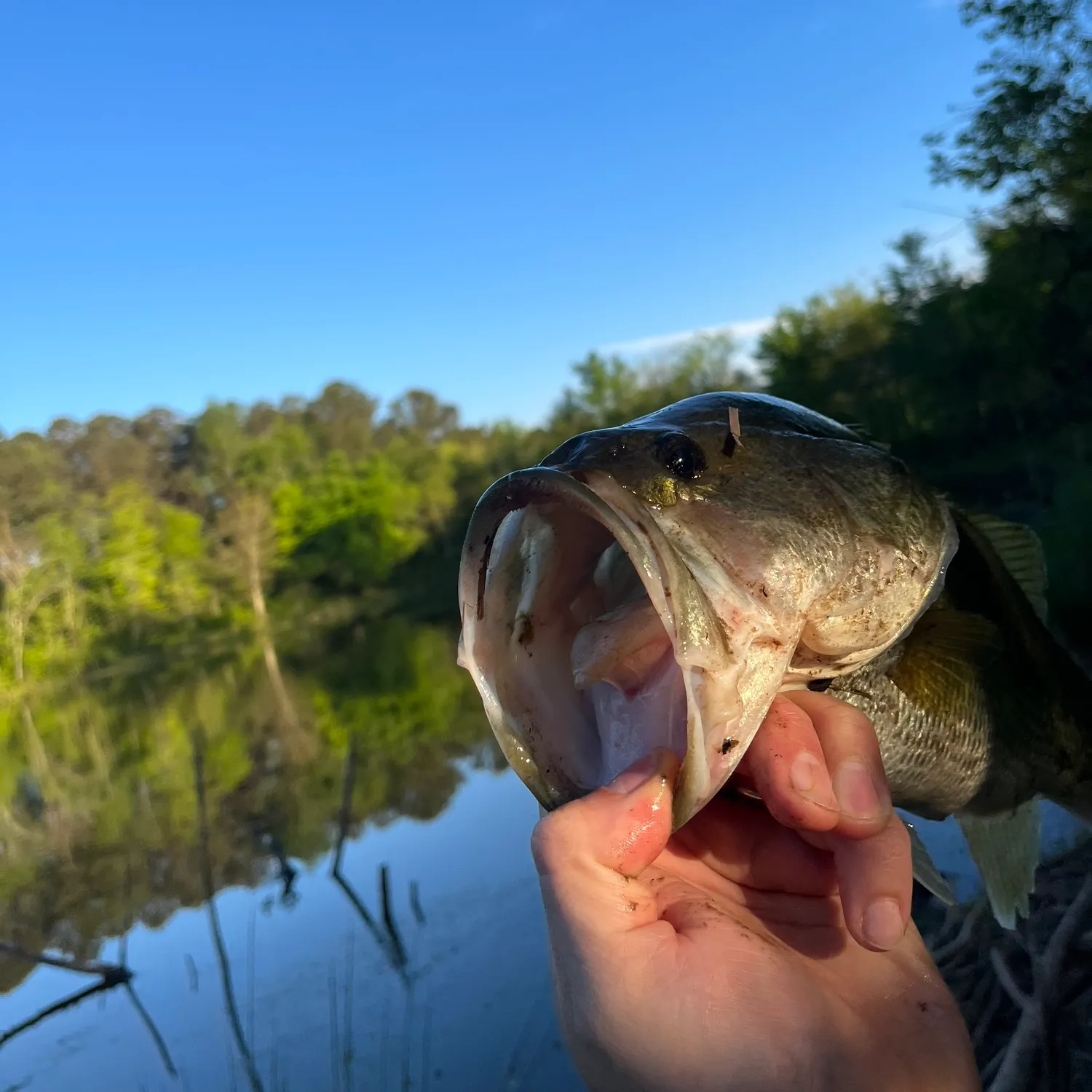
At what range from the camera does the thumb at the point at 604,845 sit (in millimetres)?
1216

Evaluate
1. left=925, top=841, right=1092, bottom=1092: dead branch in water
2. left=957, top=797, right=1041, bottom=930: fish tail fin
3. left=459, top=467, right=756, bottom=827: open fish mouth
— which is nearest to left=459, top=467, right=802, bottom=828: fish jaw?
left=459, top=467, right=756, bottom=827: open fish mouth

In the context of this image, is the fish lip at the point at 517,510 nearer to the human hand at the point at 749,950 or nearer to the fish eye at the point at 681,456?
the fish eye at the point at 681,456

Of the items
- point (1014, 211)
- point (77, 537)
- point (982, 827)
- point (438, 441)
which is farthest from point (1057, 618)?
point (438, 441)

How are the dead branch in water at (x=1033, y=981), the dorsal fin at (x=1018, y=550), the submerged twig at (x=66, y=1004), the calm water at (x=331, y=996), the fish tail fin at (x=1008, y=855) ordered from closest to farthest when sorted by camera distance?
the dorsal fin at (x=1018, y=550) → the fish tail fin at (x=1008, y=855) → the dead branch in water at (x=1033, y=981) → the calm water at (x=331, y=996) → the submerged twig at (x=66, y=1004)

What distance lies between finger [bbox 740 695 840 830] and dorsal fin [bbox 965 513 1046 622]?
0.99 m

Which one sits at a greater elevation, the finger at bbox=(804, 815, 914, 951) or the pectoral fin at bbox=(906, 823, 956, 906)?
the finger at bbox=(804, 815, 914, 951)

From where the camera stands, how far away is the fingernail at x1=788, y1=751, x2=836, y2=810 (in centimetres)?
134

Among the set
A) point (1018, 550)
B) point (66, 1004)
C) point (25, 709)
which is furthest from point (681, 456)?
point (25, 709)

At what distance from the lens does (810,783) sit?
134 centimetres

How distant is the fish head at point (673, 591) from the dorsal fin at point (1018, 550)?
2.03 ft

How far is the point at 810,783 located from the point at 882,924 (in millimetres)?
245

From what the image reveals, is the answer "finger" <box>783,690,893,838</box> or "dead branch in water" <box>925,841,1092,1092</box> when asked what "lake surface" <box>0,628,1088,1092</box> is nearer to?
"dead branch in water" <box>925,841,1092,1092</box>

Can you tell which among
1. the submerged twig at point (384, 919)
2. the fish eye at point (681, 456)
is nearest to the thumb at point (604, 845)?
the fish eye at point (681, 456)

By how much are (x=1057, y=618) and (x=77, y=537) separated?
41.9 meters
